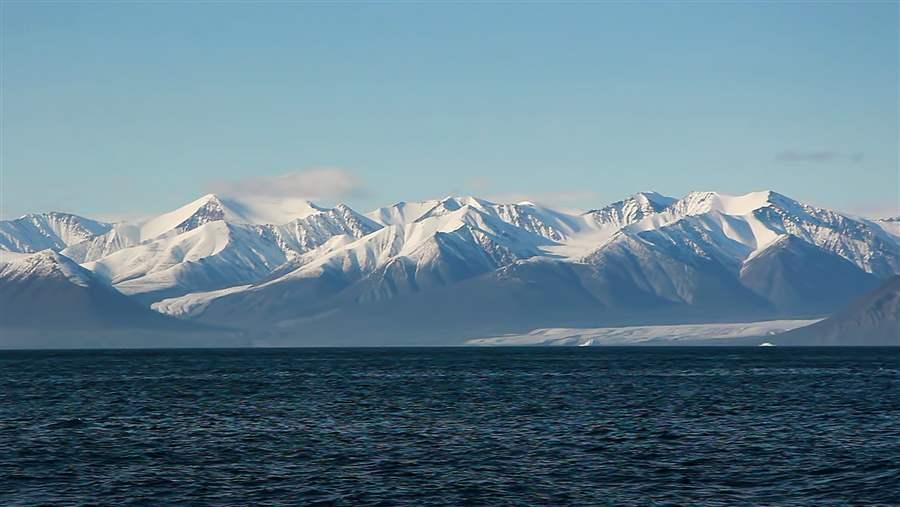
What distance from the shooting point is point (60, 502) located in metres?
61.8

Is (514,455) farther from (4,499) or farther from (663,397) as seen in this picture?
(663,397)

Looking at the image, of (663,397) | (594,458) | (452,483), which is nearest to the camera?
(452,483)

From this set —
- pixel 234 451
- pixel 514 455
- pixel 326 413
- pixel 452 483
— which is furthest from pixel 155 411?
pixel 452 483

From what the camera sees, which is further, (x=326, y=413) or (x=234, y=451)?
(x=326, y=413)

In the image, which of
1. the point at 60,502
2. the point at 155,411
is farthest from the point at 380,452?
the point at 155,411

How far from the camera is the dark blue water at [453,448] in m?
64.0

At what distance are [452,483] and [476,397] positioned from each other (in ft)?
204

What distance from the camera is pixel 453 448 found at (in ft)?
265

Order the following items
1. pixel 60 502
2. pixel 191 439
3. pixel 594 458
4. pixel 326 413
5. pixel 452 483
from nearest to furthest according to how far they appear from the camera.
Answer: pixel 60 502
pixel 452 483
pixel 594 458
pixel 191 439
pixel 326 413

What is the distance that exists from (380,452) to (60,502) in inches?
838

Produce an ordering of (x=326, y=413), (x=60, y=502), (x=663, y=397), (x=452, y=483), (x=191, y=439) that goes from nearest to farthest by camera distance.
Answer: (x=60, y=502), (x=452, y=483), (x=191, y=439), (x=326, y=413), (x=663, y=397)

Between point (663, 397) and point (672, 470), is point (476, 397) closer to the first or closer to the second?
point (663, 397)

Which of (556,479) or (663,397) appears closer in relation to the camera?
(556,479)

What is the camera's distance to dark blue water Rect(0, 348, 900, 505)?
6399cm
